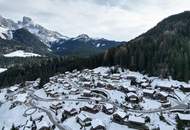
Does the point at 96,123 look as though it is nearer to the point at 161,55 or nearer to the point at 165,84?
the point at 165,84

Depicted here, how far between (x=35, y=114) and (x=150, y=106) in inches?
1640

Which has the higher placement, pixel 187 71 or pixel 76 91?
pixel 187 71

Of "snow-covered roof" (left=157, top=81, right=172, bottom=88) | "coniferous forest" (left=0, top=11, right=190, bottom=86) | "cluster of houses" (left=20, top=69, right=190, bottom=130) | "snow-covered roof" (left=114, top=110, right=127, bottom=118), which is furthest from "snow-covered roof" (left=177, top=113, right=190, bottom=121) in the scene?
"coniferous forest" (left=0, top=11, right=190, bottom=86)

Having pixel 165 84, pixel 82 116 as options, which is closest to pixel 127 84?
pixel 165 84

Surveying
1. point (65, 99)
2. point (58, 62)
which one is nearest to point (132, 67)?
point (65, 99)

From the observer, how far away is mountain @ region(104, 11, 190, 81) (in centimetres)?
12636

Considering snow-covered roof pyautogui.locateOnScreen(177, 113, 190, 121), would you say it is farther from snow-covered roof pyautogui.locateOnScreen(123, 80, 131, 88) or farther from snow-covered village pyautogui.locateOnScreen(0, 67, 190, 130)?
snow-covered roof pyautogui.locateOnScreen(123, 80, 131, 88)

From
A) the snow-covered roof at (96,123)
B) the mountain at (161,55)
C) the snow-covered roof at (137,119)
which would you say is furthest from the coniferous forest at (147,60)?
the snow-covered roof at (96,123)

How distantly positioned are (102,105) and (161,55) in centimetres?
5978

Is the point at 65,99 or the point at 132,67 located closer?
the point at 65,99

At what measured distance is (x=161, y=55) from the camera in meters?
140

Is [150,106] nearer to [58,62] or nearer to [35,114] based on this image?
[35,114]

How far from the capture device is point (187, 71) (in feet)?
399

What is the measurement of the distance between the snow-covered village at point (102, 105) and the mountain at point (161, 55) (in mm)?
6297
